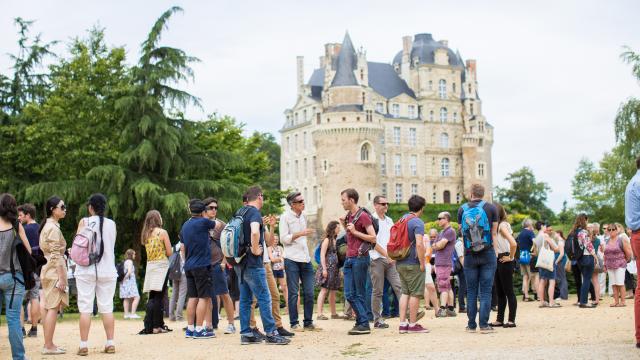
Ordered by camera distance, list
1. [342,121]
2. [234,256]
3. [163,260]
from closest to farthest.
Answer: [234,256]
[163,260]
[342,121]

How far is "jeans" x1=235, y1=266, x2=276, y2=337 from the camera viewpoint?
398 inches

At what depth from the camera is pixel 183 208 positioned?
987 inches

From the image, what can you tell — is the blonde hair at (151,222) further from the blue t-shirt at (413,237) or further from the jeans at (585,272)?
the jeans at (585,272)

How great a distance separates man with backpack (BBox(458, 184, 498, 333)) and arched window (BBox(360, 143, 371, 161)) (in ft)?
208

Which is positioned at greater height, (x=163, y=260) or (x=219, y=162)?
(x=219, y=162)

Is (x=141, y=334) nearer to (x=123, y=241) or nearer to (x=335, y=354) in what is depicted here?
(x=335, y=354)

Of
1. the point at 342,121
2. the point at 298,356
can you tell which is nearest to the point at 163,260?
the point at 298,356

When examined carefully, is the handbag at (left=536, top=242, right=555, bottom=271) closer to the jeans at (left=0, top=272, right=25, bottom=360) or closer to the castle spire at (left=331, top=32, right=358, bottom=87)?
the jeans at (left=0, top=272, right=25, bottom=360)

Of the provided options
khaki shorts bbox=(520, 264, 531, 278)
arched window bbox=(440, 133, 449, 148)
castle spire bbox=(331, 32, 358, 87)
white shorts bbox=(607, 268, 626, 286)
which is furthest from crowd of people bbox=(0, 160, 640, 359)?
arched window bbox=(440, 133, 449, 148)

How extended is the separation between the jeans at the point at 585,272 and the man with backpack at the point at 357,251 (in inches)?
226

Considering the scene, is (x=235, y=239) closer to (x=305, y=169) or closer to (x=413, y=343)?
(x=413, y=343)

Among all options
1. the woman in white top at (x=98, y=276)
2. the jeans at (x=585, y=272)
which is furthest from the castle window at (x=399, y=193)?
the woman in white top at (x=98, y=276)

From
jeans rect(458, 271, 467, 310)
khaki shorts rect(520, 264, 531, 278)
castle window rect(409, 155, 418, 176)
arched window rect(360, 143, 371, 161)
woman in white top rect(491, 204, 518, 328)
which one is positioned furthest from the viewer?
castle window rect(409, 155, 418, 176)

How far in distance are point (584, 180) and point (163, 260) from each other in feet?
255
